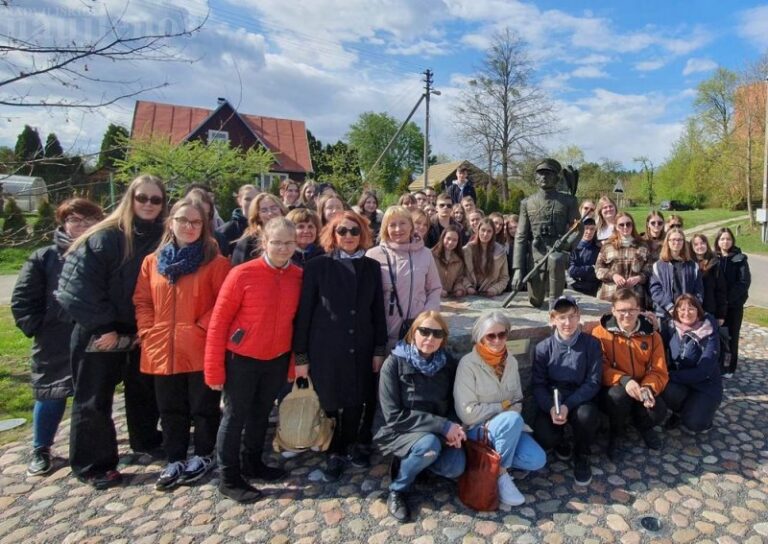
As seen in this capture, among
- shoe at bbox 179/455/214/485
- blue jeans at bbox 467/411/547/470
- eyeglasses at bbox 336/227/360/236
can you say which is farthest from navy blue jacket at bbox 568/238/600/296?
shoe at bbox 179/455/214/485

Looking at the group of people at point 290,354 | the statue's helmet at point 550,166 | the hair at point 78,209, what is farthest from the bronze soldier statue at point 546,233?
the hair at point 78,209

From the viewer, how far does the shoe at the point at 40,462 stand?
10.7 ft

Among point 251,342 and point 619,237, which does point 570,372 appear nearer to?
point 619,237

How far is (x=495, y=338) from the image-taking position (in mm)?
3180

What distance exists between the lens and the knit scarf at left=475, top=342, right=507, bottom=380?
3217 millimetres

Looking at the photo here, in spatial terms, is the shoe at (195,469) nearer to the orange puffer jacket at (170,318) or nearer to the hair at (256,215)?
the orange puffer jacket at (170,318)

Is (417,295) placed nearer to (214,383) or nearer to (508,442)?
(508,442)

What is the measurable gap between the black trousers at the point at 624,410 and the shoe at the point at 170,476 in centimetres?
310

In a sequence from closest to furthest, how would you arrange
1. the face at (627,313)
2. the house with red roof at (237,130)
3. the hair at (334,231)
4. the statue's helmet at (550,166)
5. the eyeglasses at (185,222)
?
the eyeglasses at (185,222)
the hair at (334,231)
the face at (627,313)
the statue's helmet at (550,166)
the house with red roof at (237,130)

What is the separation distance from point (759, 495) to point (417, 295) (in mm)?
2586

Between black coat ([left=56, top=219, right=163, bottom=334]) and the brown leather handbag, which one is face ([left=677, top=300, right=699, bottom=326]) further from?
black coat ([left=56, top=219, right=163, bottom=334])

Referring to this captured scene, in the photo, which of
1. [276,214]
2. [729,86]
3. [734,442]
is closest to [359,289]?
[276,214]

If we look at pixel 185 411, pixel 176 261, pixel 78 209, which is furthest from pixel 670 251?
pixel 78 209

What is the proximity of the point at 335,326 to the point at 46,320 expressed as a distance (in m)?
2.01
